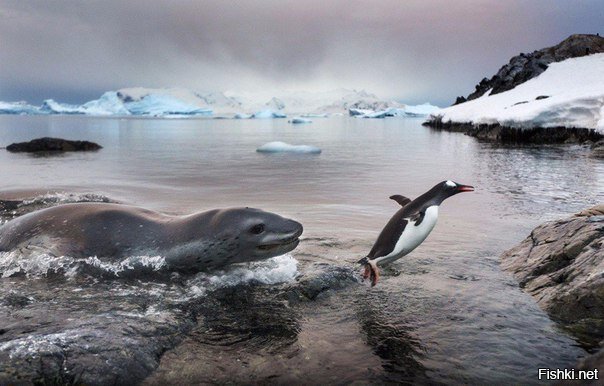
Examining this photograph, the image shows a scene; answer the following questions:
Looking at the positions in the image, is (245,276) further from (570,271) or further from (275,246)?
(570,271)

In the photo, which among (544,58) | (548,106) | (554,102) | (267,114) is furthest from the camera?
(267,114)

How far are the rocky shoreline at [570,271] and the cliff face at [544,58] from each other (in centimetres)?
5650

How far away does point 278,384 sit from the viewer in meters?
3.59

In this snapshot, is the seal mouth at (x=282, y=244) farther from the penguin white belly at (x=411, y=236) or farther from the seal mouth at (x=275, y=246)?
the penguin white belly at (x=411, y=236)

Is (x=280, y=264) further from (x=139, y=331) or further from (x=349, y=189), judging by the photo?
(x=349, y=189)

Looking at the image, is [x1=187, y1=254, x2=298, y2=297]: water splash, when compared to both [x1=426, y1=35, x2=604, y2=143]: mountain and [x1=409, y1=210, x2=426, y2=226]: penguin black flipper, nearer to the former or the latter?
[x1=409, y1=210, x2=426, y2=226]: penguin black flipper

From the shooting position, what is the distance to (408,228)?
5957mm

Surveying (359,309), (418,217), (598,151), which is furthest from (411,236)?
(598,151)

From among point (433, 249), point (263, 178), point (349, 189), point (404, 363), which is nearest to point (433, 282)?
point (433, 249)

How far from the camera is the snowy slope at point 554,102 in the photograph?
3058cm

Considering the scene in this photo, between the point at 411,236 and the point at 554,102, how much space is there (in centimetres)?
3139

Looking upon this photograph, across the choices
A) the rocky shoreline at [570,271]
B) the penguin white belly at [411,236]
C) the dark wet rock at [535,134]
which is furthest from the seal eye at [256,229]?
the dark wet rock at [535,134]

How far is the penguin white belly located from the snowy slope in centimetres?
2643

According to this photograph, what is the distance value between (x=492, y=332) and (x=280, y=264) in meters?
2.74
